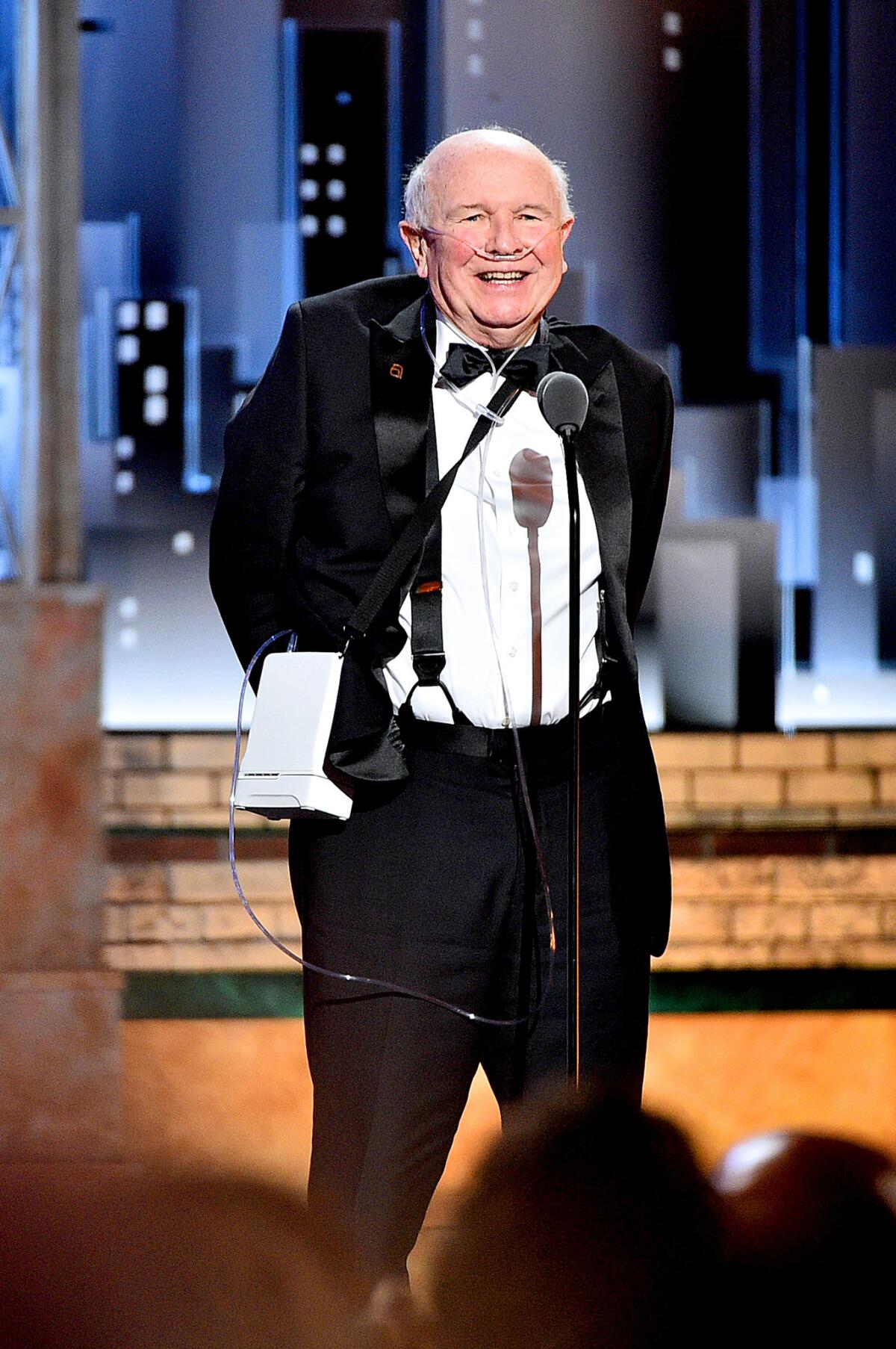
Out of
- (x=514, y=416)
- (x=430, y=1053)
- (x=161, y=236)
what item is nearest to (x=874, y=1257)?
(x=430, y=1053)

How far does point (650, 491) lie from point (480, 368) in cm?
27

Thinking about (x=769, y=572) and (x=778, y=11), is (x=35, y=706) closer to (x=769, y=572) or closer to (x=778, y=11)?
(x=769, y=572)

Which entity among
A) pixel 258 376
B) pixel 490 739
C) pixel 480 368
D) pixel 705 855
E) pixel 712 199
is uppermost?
pixel 712 199

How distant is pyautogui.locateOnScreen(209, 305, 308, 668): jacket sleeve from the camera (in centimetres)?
158

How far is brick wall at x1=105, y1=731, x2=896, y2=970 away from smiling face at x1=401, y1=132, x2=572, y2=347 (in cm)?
158

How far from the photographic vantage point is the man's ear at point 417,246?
1.61 meters

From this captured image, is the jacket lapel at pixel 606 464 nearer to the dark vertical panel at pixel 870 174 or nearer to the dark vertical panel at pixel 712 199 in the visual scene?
the dark vertical panel at pixel 712 199

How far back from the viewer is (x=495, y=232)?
5.08 feet

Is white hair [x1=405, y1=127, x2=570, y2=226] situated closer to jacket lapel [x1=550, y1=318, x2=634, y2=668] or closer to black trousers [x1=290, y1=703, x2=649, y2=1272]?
jacket lapel [x1=550, y1=318, x2=634, y2=668]

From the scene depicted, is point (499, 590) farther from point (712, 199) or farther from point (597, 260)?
point (712, 199)

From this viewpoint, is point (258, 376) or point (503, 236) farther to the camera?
point (258, 376)

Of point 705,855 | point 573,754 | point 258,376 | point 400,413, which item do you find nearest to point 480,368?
point 400,413

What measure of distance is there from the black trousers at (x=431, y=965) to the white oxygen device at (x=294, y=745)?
84 mm

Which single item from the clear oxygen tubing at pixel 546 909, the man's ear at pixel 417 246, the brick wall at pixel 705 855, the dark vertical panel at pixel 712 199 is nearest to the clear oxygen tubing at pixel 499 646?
the clear oxygen tubing at pixel 546 909
